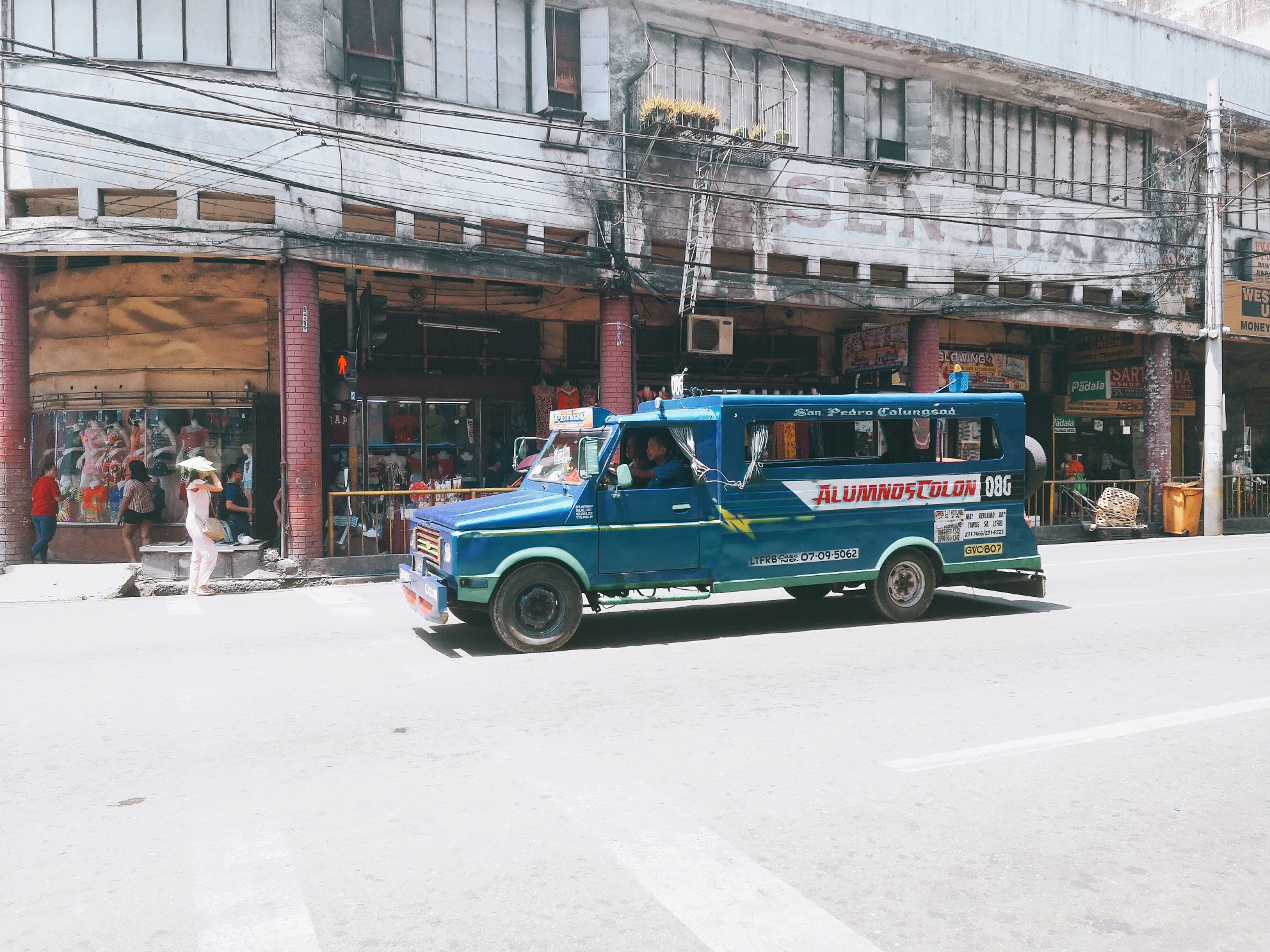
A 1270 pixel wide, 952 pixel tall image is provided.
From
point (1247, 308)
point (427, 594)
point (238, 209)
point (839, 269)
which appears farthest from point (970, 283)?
point (427, 594)

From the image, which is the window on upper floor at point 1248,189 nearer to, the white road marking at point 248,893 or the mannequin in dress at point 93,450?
the mannequin in dress at point 93,450

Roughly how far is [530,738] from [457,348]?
13.6 metres

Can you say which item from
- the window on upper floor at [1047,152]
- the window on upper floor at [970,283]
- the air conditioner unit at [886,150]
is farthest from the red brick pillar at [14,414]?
the window on upper floor at [1047,152]

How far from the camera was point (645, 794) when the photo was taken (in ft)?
16.2

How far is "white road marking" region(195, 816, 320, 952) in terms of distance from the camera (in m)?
3.52

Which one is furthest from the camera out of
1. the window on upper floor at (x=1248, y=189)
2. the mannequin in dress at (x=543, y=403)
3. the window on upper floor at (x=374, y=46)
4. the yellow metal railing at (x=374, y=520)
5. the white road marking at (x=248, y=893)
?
the window on upper floor at (x=1248, y=189)

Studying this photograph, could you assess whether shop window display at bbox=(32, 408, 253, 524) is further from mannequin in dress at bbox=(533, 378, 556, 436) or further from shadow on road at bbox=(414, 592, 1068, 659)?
shadow on road at bbox=(414, 592, 1068, 659)

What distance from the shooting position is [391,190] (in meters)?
16.0

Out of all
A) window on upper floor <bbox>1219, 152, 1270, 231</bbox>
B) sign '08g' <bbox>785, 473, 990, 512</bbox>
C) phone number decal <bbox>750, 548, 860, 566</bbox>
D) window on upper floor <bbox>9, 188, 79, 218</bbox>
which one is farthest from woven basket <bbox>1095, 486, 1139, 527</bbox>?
window on upper floor <bbox>9, 188, 79, 218</bbox>

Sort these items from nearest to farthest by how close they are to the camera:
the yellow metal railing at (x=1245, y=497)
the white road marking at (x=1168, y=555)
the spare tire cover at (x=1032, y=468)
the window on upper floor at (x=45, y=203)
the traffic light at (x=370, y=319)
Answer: the spare tire cover at (x=1032, y=468) → the window on upper floor at (x=45, y=203) → the traffic light at (x=370, y=319) → the white road marking at (x=1168, y=555) → the yellow metal railing at (x=1245, y=497)

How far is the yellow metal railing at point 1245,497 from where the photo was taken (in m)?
22.5

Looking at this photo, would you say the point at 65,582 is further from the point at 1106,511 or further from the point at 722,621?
the point at 1106,511

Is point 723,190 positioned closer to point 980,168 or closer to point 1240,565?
point 980,168

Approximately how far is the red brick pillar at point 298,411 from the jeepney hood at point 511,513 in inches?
253
